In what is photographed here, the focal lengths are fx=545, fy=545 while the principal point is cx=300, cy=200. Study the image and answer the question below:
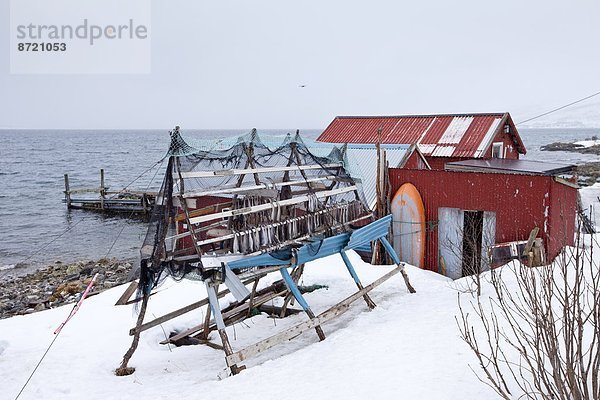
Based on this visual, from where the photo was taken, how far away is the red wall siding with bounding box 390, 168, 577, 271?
15.0 meters

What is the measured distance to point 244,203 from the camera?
12469mm

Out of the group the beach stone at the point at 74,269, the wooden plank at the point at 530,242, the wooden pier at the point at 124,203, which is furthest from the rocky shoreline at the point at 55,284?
the wooden plank at the point at 530,242

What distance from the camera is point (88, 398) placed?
9078 millimetres

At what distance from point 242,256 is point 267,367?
2.10 metres

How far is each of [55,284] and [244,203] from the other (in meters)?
13.5

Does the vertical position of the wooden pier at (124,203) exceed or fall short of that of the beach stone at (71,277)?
it exceeds it

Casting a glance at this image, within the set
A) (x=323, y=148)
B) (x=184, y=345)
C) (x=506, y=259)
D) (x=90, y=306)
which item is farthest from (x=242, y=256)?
(x=506, y=259)

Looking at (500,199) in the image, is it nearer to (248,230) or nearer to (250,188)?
(250,188)

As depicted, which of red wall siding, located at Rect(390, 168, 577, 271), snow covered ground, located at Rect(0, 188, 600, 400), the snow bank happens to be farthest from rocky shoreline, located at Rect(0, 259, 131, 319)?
the snow bank

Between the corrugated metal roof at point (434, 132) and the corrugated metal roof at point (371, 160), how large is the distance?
3485 millimetres

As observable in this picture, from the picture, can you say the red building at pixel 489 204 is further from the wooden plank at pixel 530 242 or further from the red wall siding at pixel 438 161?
the red wall siding at pixel 438 161

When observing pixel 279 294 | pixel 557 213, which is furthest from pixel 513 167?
pixel 279 294

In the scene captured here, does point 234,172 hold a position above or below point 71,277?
above

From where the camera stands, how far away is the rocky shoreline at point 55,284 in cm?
1921
